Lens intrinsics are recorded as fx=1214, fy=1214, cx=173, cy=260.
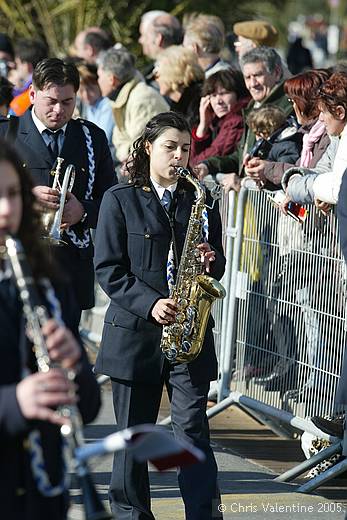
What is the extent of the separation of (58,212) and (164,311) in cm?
106

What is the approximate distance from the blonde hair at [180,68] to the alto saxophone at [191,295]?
4.38 m

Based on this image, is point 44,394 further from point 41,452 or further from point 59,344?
point 41,452

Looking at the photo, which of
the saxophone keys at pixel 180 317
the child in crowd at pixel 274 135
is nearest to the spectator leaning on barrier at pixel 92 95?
the child in crowd at pixel 274 135

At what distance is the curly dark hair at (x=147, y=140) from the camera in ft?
18.6

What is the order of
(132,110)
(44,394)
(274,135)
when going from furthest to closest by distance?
1. (132,110)
2. (274,135)
3. (44,394)

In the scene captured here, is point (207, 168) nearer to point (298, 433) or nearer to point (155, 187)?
point (298, 433)

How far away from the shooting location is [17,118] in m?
6.59

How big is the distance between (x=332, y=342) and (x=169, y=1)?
1233 cm

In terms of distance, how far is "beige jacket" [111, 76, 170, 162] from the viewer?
9.95 meters

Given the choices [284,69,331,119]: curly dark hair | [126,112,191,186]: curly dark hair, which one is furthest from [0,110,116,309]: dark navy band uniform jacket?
Result: [284,69,331,119]: curly dark hair

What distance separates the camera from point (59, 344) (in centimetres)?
303

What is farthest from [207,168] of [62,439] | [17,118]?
[62,439]

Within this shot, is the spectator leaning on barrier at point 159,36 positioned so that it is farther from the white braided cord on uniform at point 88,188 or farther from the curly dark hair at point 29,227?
the curly dark hair at point 29,227

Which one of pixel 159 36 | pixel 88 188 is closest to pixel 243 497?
pixel 88 188
